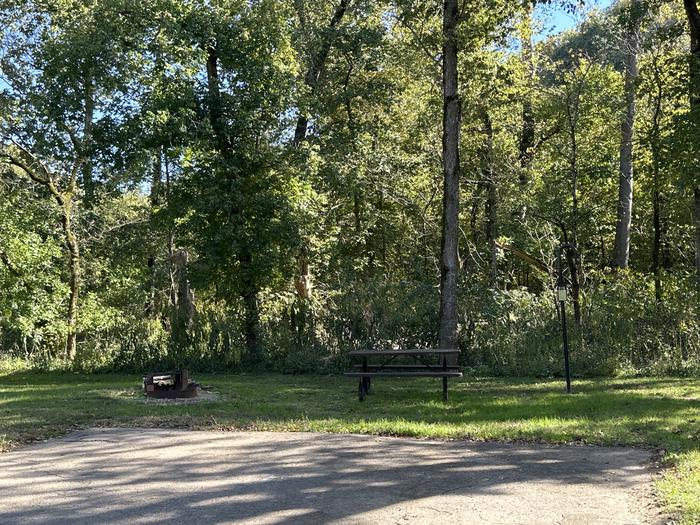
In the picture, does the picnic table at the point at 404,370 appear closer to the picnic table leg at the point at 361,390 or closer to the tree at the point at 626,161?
the picnic table leg at the point at 361,390

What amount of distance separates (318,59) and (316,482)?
694 inches

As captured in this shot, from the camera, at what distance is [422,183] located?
82.1 feet

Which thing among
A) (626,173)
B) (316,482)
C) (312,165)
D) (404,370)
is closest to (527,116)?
(626,173)

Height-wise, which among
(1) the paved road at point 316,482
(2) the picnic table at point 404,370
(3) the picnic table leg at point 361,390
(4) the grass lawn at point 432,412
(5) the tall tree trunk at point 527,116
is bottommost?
(1) the paved road at point 316,482

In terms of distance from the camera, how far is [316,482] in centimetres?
591

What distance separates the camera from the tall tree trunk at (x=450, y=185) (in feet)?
48.2

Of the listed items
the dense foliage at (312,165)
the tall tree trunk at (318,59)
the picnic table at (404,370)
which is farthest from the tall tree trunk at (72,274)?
the picnic table at (404,370)

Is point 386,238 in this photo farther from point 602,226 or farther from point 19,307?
point 19,307

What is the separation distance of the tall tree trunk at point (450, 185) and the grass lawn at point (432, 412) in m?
1.75

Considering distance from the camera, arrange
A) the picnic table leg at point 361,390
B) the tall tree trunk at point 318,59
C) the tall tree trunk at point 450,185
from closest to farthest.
Result: the picnic table leg at point 361,390
the tall tree trunk at point 450,185
the tall tree trunk at point 318,59

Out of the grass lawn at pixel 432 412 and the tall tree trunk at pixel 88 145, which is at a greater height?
the tall tree trunk at pixel 88 145

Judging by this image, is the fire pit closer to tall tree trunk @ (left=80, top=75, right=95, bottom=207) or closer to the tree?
tall tree trunk @ (left=80, top=75, right=95, bottom=207)

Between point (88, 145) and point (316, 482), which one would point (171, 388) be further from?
point (88, 145)

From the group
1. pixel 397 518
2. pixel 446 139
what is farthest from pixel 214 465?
pixel 446 139
